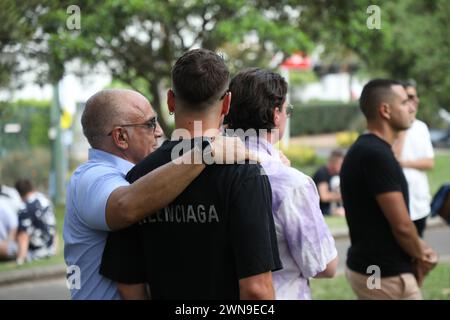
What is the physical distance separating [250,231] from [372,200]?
2179 mm

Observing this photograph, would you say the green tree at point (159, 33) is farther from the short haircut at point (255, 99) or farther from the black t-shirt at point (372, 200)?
the short haircut at point (255, 99)

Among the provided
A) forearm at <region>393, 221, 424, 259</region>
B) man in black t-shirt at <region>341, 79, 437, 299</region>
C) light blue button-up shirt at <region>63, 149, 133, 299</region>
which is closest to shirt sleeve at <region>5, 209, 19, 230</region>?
man in black t-shirt at <region>341, 79, 437, 299</region>

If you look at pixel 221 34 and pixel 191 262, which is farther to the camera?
pixel 221 34

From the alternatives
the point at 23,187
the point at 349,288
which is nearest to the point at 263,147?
the point at 349,288

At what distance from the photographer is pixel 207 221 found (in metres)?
2.82

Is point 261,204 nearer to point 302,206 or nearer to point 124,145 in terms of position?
point 302,206

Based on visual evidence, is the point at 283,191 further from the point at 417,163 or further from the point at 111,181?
the point at 417,163

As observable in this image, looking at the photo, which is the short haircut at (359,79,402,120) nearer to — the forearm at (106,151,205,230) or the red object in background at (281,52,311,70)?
the forearm at (106,151,205,230)

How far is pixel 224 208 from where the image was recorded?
2.79 meters

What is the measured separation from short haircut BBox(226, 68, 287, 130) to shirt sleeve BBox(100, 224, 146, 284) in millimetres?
734

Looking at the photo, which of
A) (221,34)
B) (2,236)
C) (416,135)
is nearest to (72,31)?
(221,34)

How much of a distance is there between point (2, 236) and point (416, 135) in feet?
21.3

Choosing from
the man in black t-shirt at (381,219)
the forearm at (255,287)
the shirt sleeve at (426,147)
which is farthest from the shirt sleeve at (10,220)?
the forearm at (255,287)

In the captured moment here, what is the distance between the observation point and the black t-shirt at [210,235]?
109 inches
